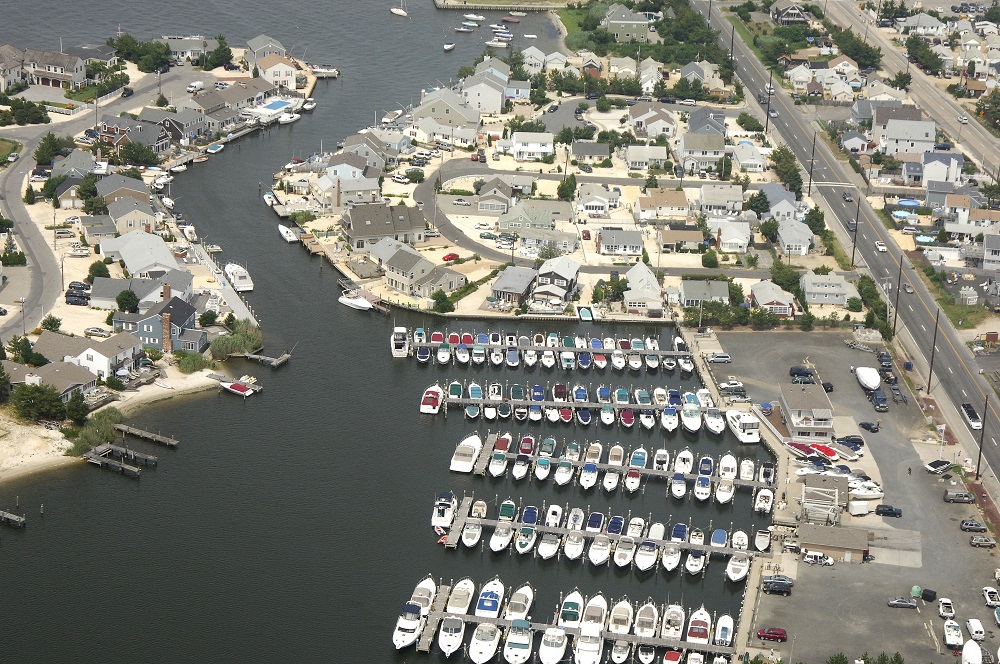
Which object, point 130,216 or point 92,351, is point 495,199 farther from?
point 92,351

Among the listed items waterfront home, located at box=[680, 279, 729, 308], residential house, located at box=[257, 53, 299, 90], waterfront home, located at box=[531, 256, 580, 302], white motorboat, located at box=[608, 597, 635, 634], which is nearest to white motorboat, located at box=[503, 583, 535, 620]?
white motorboat, located at box=[608, 597, 635, 634]

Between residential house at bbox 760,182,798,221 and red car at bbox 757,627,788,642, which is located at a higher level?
red car at bbox 757,627,788,642

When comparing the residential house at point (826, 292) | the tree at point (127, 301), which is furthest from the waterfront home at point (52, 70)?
the residential house at point (826, 292)

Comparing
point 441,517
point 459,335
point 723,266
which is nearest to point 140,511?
point 441,517

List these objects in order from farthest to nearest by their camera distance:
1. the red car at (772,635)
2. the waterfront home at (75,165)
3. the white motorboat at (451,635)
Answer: the waterfront home at (75,165) < the red car at (772,635) < the white motorboat at (451,635)

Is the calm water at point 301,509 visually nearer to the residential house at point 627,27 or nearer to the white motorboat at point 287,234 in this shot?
the white motorboat at point 287,234

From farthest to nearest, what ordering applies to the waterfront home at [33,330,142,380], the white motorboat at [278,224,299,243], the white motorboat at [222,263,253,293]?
the white motorboat at [278,224,299,243] < the white motorboat at [222,263,253,293] < the waterfront home at [33,330,142,380]

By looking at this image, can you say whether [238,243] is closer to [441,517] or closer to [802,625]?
[441,517]

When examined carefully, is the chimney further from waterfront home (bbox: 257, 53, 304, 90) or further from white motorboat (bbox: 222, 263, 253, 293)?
waterfront home (bbox: 257, 53, 304, 90)
